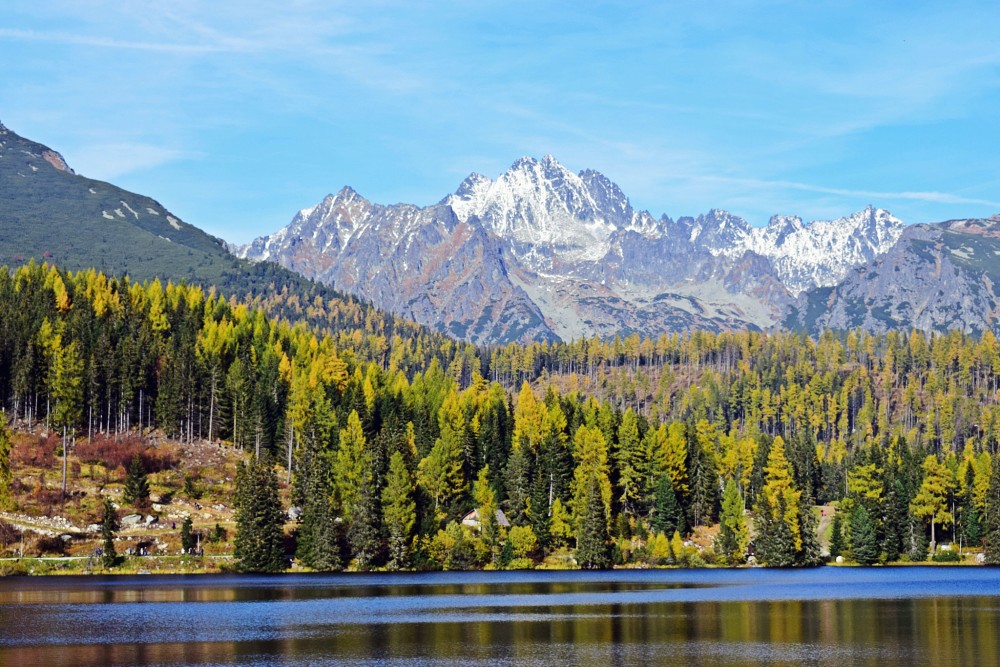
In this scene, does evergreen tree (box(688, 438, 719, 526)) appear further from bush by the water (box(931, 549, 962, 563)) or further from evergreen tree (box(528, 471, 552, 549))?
bush by the water (box(931, 549, 962, 563))

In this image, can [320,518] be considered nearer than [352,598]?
No

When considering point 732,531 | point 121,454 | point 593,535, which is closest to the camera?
point 593,535

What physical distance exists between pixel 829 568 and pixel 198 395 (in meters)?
101

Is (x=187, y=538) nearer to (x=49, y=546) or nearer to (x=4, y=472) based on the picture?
(x=49, y=546)

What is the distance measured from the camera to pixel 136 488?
497 ft

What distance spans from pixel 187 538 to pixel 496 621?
205 feet

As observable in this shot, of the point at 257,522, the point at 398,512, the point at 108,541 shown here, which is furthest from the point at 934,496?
the point at 108,541

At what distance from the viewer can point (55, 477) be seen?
159375 mm

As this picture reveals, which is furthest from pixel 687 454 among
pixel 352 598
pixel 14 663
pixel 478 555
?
pixel 14 663

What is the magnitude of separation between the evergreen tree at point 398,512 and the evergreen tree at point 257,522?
13279 mm

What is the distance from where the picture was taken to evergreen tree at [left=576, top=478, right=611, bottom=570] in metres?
149

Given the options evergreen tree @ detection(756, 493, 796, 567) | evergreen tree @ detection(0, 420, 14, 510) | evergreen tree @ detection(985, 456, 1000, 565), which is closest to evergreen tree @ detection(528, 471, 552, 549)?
evergreen tree @ detection(756, 493, 796, 567)

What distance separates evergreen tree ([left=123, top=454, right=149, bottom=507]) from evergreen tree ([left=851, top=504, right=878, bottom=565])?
315 ft

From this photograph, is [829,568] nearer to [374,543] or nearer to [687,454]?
[687,454]
